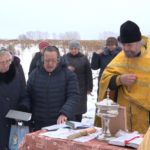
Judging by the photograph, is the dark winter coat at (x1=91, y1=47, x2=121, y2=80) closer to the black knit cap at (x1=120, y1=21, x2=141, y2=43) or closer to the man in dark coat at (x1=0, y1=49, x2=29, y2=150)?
the man in dark coat at (x1=0, y1=49, x2=29, y2=150)

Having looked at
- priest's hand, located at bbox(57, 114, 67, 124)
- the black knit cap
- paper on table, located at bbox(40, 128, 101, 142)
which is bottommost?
priest's hand, located at bbox(57, 114, 67, 124)

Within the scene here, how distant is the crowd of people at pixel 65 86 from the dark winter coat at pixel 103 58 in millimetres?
2898

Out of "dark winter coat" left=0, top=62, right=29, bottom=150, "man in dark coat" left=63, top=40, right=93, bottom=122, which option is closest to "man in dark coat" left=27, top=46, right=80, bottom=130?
"dark winter coat" left=0, top=62, right=29, bottom=150

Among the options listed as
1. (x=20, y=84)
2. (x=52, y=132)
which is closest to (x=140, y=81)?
(x=52, y=132)

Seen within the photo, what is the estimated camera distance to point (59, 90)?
4.28 meters

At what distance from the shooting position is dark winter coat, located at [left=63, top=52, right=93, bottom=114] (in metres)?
7.38

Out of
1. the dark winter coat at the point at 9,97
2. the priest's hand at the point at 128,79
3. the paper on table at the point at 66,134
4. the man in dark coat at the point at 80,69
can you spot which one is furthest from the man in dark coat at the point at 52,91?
the man in dark coat at the point at 80,69

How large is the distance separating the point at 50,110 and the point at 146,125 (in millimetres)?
997

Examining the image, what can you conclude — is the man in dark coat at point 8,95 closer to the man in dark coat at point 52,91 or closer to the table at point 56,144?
the man in dark coat at point 52,91

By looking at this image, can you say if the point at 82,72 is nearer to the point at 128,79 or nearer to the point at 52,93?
the point at 52,93

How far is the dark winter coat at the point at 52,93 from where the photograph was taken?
426 centimetres

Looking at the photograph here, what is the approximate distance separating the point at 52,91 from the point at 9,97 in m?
0.45

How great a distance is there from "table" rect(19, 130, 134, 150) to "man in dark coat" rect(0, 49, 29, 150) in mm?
1076

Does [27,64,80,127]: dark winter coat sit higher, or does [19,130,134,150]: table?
[27,64,80,127]: dark winter coat
